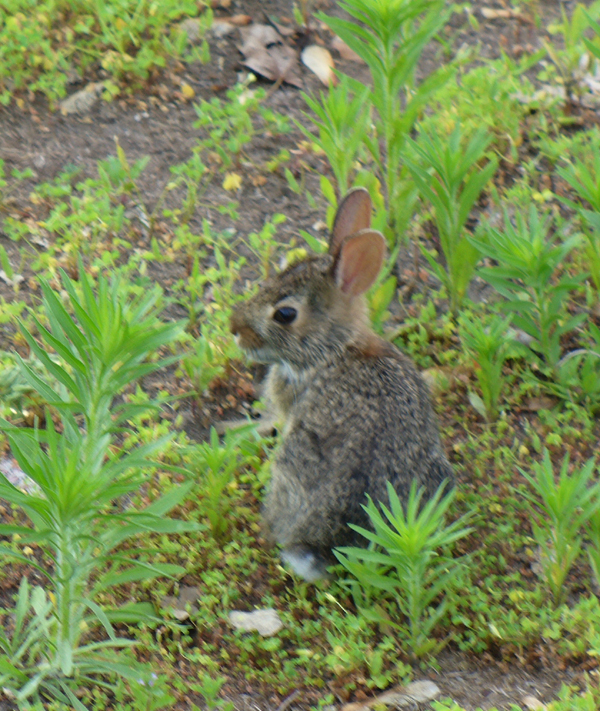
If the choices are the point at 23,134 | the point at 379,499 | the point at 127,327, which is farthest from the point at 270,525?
the point at 23,134

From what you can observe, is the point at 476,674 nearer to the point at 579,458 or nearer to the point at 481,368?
the point at 579,458

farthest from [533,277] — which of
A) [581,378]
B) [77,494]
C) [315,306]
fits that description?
[77,494]

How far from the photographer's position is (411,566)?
3424mm

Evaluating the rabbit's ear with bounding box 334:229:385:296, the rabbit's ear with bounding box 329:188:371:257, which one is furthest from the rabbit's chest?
the rabbit's ear with bounding box 329:188:371:257

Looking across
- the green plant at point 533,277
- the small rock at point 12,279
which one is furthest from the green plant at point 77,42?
the green plant at point 533,277

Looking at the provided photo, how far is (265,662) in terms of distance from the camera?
371 cm

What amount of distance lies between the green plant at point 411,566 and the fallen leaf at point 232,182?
8.93ft

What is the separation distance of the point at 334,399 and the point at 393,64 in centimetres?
204

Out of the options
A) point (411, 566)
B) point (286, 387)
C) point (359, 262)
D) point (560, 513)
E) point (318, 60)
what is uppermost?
point (318, 60)

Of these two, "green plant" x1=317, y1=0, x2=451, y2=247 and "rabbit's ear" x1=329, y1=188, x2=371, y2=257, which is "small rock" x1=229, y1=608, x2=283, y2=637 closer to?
"rabbit's ear" x1=329, y1=188, x2=371, y2=257

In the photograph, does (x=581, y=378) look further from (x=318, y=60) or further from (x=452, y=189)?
(x=318, y=60)

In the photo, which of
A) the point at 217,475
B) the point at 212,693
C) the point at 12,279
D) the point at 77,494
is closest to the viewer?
the point at 77,494

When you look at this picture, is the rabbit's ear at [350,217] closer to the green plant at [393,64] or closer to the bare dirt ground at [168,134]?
the green plant at [393,64]

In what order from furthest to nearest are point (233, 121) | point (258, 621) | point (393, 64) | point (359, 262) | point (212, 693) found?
point (233, 121), point (393, 64), point (359, 262), point (258, 621), point (212, 693)
